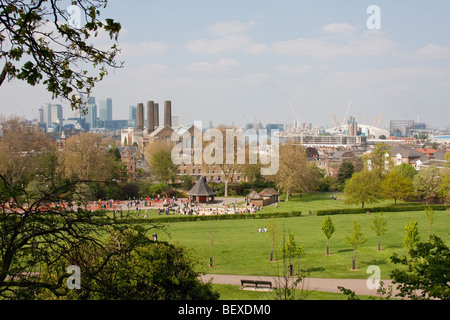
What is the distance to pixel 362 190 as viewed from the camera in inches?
1847

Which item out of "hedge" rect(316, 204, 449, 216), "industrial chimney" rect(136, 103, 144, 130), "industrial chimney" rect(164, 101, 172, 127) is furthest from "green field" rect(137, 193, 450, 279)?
"industrial chimney" rect(136, 103, 144, 130)

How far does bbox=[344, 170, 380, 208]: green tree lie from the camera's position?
154ft

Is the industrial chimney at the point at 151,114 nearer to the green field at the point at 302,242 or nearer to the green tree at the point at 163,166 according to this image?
the green tree at the point at 163,166

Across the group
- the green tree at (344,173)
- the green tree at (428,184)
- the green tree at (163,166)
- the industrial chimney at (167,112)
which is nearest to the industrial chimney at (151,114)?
the industrial chimney at (167,112)

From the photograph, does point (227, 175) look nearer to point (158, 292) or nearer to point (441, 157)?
point (441, 157)

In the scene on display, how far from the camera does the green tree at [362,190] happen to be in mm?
46906

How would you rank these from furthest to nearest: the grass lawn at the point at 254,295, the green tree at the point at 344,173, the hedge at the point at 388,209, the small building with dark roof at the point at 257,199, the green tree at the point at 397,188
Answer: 1. the green tree at the point at 344,173
2. the small building with dark roof at the point at 257,199
3. the green tree at the point at 397,188
4. the hedge at the point at 388,209
5. the grass lawn at the point at 254,295

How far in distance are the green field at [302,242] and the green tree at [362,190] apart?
3.16 m

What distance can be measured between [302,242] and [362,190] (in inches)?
775

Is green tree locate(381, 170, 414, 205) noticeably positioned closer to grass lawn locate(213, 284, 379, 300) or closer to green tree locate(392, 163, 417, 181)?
green tree locate(392, 163, 417, 181)

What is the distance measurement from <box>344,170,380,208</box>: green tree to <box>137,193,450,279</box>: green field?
316 cm
